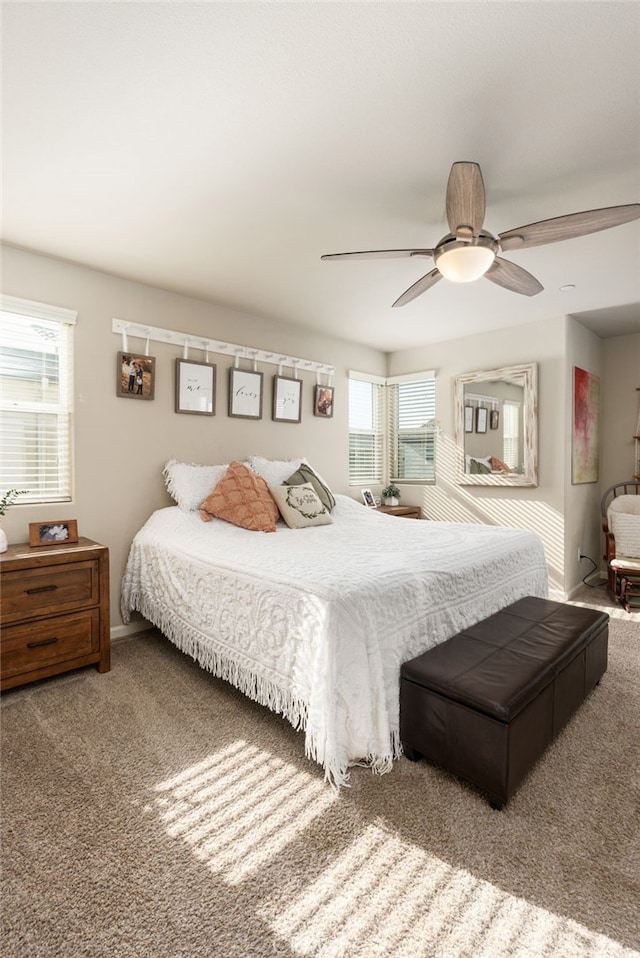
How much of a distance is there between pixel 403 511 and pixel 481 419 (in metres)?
1.22

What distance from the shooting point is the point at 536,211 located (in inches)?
92.7

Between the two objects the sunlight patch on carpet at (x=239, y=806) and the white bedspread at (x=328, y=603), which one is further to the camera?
the white bedspread at (x=328, y=603)

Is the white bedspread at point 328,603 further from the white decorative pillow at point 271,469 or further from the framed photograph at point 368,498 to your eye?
the framed photograph at point 368,498

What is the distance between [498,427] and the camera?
448 cm

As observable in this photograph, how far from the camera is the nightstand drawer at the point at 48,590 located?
92.9 inches

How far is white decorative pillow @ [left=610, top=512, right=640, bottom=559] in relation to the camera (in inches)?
150

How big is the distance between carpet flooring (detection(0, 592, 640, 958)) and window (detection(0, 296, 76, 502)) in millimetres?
1405

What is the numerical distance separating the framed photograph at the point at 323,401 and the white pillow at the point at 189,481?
141 centimetres

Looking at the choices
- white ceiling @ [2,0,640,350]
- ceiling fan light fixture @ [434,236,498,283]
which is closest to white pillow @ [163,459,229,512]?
white ceiling @ [2,0,640,350]

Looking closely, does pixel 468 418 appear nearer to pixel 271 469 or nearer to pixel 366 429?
pixel 366 429

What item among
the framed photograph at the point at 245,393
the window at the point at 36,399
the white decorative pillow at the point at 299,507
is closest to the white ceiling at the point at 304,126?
the window at the point at 36,399

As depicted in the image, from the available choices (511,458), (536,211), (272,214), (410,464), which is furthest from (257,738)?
(410,464)

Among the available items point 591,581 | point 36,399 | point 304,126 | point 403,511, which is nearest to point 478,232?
point 304,126

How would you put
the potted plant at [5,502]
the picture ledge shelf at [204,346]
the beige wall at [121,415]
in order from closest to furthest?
the potted plant at [5,502]
the beige wall at [121,415]
the picture ledge shelf at [204,346]
